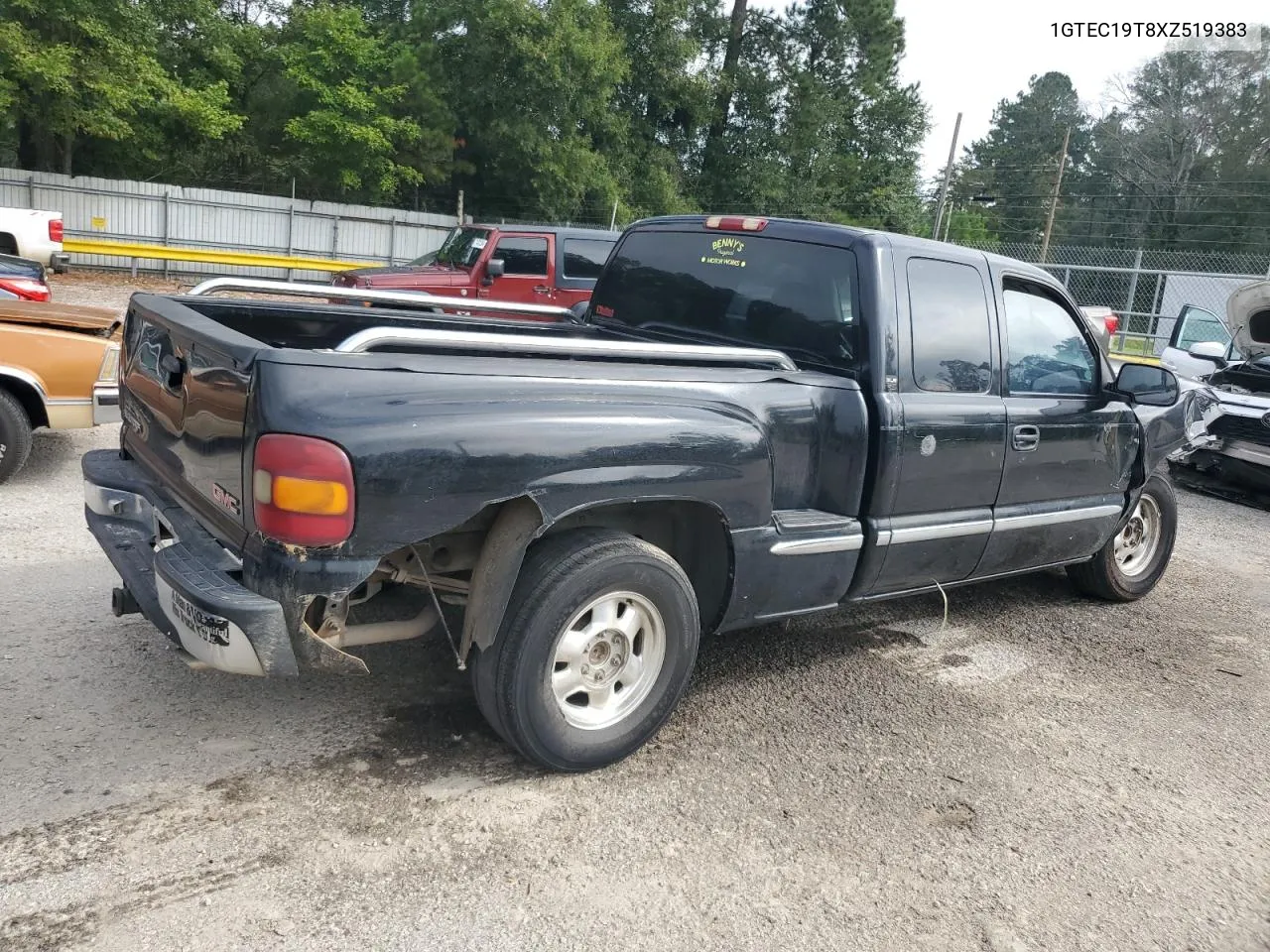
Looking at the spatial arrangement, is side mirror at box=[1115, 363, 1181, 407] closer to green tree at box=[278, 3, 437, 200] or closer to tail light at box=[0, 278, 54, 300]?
tail light at box=[0, 278, 54, 300]

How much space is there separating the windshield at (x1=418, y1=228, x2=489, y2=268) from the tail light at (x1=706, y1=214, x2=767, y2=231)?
347 inches

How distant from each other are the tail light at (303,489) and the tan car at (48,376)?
12.3 feet

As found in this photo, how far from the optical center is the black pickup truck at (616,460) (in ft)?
9.53

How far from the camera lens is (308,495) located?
281 cm

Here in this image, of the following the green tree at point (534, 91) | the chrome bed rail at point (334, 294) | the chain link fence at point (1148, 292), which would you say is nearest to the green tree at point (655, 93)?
the green tree at point (534, 91)

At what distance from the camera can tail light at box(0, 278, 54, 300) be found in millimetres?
8742

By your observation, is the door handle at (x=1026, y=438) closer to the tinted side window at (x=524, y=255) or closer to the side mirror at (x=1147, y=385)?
the side mirror at (x=1147, y=385)

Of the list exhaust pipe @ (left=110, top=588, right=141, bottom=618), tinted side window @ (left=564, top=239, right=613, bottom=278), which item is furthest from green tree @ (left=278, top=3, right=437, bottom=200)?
exhaust pipe @ (left=110, top=588, right=141, bottom=618)

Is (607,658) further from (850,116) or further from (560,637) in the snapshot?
(850,116)

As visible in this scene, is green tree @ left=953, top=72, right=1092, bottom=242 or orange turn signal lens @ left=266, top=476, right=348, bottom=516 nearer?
orange turn signal lens @ left=266, top=476, right=348, bottom=516

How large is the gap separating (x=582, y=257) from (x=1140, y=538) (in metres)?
8.48

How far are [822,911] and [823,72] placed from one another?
3984 centimetres

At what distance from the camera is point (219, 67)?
3031cm

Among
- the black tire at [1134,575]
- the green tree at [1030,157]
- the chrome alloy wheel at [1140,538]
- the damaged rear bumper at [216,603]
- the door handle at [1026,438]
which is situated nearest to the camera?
the damaged rear bumper at [216,603]
